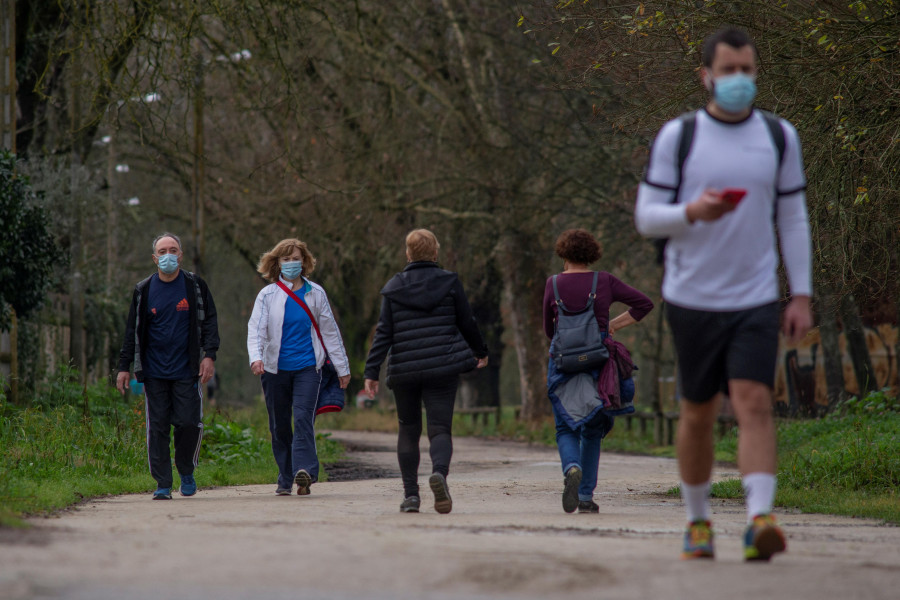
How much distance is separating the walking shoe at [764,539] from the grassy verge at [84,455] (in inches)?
147

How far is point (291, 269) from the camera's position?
31.4 feet

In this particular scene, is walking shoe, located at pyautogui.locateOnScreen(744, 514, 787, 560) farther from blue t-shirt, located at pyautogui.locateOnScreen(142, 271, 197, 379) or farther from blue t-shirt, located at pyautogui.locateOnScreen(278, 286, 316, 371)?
blue t-shirt, located at pyautogui.locateOnScreen(142, 271, 197, 379)

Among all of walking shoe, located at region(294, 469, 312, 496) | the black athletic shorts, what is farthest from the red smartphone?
walking shoe, located at region(294, 469, 312, 496)

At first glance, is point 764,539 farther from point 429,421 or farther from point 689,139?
point 429,421

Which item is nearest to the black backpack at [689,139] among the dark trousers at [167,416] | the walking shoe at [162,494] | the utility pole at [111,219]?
the dark trousers at [167,416]

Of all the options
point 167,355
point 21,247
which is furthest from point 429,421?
point 21,247

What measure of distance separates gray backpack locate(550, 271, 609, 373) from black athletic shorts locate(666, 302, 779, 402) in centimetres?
268

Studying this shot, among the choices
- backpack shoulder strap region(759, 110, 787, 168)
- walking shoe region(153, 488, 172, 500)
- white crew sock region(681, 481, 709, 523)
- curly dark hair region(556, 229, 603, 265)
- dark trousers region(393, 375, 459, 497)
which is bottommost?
walking shoe region(153, 488, 172, 500)

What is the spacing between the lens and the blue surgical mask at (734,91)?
5.06m

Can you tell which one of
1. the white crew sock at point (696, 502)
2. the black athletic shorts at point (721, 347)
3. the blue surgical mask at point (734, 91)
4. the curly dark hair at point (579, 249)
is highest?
the blue surgical mask at point (734, 91)

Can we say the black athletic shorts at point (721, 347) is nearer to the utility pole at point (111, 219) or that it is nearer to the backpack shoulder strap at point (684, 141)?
the backpack shoulder strap at point (684, 141)

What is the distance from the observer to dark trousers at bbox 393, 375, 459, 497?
25.7 ft

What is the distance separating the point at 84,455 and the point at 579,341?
15.7 ft

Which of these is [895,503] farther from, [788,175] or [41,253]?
[41,253]
